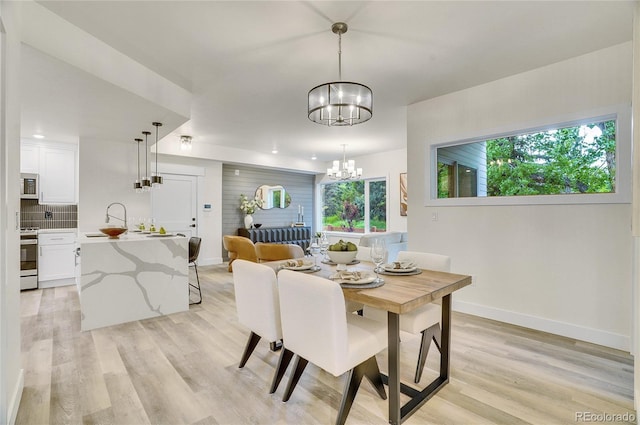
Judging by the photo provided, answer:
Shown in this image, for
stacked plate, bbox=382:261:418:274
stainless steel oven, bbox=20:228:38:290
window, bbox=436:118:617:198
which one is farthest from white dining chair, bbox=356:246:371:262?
stainless steel oven, bbox=20:228:38:290

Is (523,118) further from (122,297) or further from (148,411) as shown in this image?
(122,297)

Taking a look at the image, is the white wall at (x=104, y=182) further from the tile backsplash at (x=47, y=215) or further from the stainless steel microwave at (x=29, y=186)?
the tile backsplash at (x=47, y=215)

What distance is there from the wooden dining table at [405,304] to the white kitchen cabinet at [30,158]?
5.30 m

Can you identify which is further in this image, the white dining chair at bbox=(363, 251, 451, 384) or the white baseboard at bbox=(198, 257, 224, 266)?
the white baseboard at bbox=(198, 257, 224, 266)

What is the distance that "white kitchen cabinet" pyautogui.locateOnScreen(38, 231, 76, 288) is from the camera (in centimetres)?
472

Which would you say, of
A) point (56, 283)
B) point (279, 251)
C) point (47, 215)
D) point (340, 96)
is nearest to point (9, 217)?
point (340, 96)

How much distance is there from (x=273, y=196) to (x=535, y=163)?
237 inches

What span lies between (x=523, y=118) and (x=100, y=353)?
179 inches

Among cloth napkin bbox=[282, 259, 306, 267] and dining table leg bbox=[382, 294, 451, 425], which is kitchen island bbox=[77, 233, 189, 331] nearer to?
cloth napkin bbox=[282, 259, 306, 267]

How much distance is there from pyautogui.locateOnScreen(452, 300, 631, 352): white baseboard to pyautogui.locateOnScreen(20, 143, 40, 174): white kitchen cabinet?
21.1 ft

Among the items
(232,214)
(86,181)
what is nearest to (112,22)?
(86,181)

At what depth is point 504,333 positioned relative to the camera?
9.94 ft

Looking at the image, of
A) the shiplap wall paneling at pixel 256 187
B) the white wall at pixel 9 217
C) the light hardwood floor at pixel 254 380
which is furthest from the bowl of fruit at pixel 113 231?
the shiplap wall paneling at pixel 256 187

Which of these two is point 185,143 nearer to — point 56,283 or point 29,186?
point 29,186
